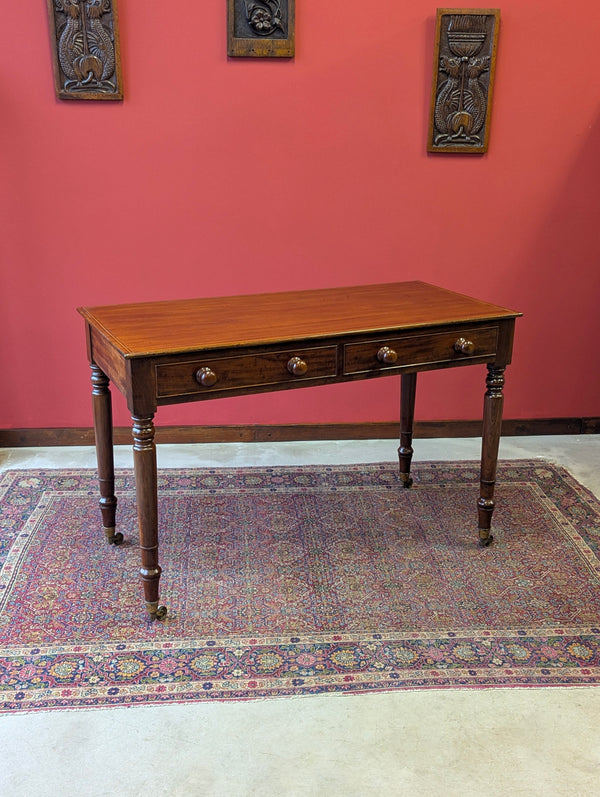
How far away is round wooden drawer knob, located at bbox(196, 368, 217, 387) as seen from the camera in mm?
2117

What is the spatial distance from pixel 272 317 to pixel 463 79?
1.75 meters

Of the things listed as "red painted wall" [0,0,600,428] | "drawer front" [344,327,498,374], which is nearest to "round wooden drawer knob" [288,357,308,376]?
"drawer front" [344,327,498,374]

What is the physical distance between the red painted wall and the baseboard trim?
0.07 meters

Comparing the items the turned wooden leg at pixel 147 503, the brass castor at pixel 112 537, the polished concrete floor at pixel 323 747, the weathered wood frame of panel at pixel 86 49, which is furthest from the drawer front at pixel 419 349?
the weathered wood frame of panel at pixel 86 49

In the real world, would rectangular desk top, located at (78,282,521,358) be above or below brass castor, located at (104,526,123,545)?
above

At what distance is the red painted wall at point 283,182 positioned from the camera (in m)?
3.31

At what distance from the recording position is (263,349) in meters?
2.20

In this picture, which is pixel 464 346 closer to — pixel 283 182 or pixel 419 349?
pixel 419 349

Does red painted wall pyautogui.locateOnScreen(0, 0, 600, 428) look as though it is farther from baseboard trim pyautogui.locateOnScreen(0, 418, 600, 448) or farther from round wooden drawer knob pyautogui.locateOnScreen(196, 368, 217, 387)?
round wooden drawer knob pyautogui.locateOnScreen(196, 368, 217, 387)

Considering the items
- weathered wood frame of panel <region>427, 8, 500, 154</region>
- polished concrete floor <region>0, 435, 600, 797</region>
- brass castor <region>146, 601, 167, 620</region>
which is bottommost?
polished concrete floor <region>0, 435, 600, 797</region>

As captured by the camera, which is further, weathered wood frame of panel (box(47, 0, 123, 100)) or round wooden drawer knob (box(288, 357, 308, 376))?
weathered wood frame of panel (box(47, 0, 123, 100))

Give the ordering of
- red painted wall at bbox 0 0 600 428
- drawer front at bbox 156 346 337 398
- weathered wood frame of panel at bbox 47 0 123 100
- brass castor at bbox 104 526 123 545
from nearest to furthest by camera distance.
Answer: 1. drawer front at bbox 156 346 337 398
2. brass castor at bbox 104 526 123 545
3. weathered wood frame of panel at bbox 47 0 123 100
4. red painted wall at bbox 0 0 600 428

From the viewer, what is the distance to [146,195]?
11.3 ft

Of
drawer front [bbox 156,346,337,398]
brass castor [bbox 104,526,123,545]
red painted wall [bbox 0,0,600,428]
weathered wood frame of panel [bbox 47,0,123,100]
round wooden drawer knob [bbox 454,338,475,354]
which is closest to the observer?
drawer front [bbox 156,346,337,398]
